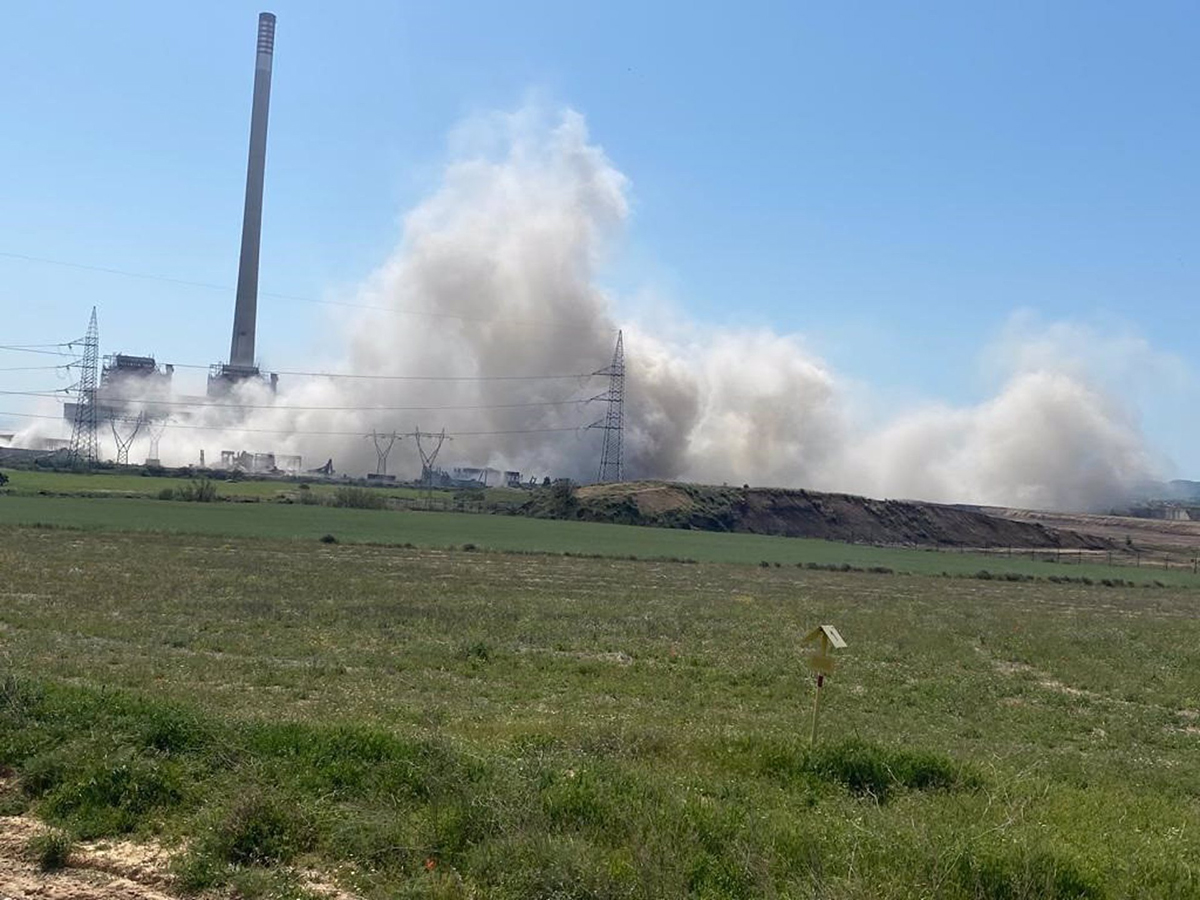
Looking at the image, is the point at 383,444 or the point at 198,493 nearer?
the point at 198,493

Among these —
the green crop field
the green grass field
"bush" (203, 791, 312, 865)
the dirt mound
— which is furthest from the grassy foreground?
the dirt mound

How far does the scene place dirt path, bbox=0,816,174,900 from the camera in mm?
7781

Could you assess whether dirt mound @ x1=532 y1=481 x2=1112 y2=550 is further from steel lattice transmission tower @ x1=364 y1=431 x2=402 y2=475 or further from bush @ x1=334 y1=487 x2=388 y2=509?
steel lattice transmission tower @ x1=364 y1=431 x2=402 y2=475

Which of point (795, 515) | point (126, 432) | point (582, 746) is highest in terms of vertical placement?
point (126, 432)

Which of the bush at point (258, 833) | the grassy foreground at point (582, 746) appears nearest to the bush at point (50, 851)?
the grassy foreground at point (582, 746)

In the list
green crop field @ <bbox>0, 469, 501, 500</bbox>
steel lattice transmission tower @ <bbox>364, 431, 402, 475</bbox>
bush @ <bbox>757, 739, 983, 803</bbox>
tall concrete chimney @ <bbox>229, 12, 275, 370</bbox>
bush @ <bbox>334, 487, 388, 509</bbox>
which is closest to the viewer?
bush @ <bbox>757, 739, 983, 803</bbox>

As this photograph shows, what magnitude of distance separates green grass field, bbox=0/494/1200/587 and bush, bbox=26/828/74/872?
2078 inches

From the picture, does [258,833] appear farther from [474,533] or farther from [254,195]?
[254,195]

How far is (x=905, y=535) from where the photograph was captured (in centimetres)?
12262

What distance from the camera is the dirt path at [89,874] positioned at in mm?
7781

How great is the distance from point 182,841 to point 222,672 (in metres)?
9.80

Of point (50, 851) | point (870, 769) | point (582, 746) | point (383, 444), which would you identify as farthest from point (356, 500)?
point (50, 851)

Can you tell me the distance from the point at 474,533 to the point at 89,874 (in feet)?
227

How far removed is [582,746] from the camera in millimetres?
11203
